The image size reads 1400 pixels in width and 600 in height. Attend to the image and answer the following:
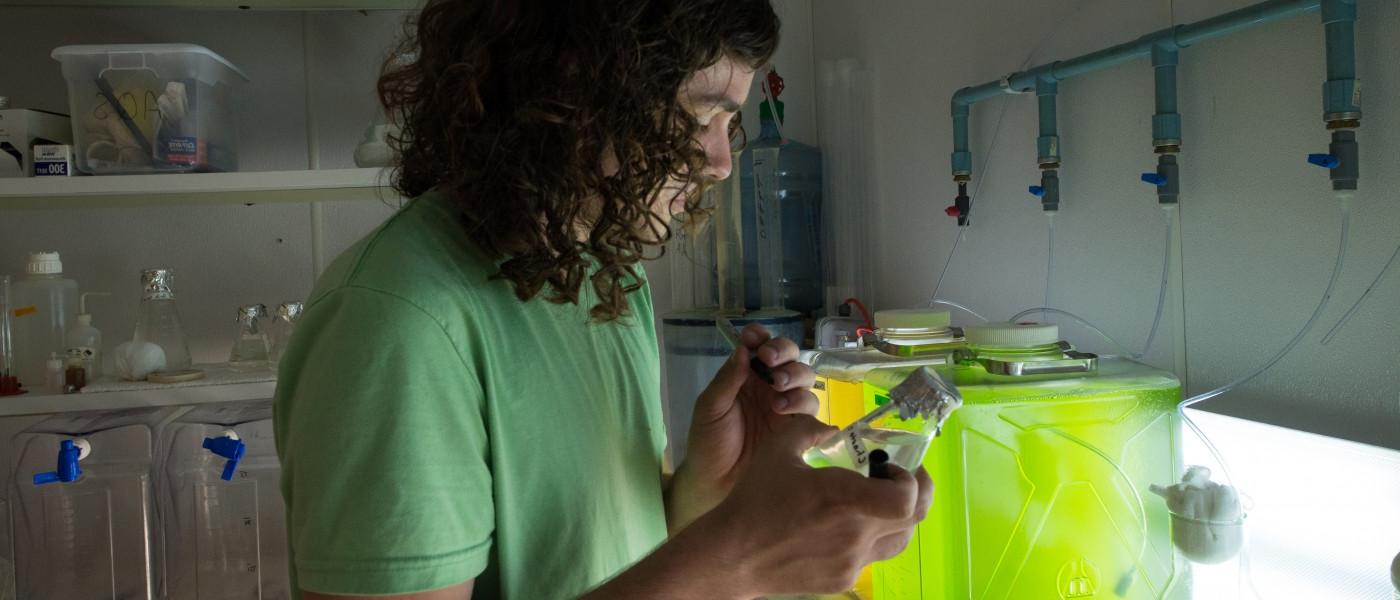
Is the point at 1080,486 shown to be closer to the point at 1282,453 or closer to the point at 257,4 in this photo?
the point at 1282,453

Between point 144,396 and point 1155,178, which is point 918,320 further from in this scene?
point 144,396

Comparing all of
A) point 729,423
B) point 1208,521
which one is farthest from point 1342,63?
point 729,423

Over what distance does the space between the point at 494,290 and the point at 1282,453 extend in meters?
0.77

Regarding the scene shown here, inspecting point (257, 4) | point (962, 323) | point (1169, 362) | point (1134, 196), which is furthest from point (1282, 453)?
point (257, 4)

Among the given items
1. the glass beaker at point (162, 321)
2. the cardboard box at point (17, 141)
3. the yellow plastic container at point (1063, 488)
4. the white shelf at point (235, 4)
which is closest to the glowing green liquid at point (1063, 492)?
the yellow plastic container at point (1063, 488)

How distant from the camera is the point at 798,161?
78.4 inches

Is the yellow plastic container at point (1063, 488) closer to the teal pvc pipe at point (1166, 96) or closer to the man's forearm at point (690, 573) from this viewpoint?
the teal pvc pipe at point (1166, 96)

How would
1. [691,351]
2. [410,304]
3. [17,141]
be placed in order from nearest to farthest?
[410,304] < [17,141] < [691,351]

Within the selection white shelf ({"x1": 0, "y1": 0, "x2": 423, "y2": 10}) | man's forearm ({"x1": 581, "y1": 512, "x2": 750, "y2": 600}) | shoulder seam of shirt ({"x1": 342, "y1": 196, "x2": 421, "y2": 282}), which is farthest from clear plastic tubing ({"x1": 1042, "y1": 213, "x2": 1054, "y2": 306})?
white shelf ({"x1": 0, "y1": 0, "x2": 423, "y2": 10})

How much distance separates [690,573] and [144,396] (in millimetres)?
1332

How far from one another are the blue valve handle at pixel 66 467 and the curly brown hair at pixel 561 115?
111 cm

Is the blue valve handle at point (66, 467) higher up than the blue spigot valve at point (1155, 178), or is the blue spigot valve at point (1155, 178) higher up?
the blue spigot valve at point (1155, 178)

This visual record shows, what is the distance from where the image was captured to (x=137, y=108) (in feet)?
5.22

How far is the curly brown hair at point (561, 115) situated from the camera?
2.37ft
